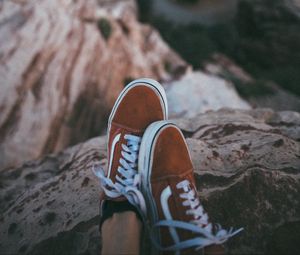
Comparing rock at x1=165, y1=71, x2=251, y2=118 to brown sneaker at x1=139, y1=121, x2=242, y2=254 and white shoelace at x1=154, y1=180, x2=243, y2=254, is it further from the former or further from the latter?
white shoelace at x1=154, y1=180, x2=243, y2=254

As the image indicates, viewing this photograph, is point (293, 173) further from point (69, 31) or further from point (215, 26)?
point (215, 26)

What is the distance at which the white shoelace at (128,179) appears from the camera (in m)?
1.76

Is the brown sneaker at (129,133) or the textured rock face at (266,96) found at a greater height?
the brown sneaker at (129,133)

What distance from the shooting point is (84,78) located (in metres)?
4.43

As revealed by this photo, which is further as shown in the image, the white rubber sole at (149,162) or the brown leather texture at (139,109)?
the brown leather texture at (139,109)

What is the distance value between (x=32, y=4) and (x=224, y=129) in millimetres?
2939

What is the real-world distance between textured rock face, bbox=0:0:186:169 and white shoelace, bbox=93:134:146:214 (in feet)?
5.35

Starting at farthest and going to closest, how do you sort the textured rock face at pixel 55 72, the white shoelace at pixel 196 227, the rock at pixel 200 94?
the rock at pixel 200 94, the textured rock face at pixel 55 72, the white shoelace at pixel 196 227

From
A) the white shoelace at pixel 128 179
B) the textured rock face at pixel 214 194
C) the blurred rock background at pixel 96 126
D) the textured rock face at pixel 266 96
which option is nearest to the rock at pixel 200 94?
the blurred rock background at pixel 96 126

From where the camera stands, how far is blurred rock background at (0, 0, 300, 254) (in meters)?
1.89

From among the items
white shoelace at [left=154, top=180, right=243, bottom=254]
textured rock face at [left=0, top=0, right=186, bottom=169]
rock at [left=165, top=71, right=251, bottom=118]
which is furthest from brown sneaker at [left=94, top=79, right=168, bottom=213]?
rock at [left=165, top=71, right=251, bottom=118]

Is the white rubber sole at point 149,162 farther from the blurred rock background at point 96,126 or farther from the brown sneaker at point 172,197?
the blurred rock background at point 96,126

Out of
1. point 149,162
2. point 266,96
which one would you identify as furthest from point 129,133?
point 266,96

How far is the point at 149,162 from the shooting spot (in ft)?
6.35
